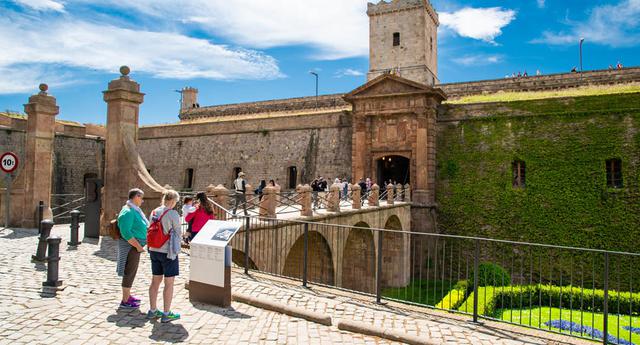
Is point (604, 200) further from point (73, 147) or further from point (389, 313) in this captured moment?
point (73, 147)

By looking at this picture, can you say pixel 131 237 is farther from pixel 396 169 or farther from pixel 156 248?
pixel 396 169

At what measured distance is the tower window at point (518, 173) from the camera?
22766mm

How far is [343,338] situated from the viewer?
19.0 feet

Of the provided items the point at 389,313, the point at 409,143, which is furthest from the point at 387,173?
the point at 389,313

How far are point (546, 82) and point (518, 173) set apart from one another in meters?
7.45

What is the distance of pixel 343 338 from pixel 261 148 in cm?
2324

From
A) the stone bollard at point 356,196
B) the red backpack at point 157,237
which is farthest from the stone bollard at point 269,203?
the red backpack at point 157,237

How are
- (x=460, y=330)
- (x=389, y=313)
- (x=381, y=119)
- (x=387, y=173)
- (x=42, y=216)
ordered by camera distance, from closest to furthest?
(x=460, y=330) < (x=389, y=313) < (x=42, y=216) < (x=381, y=119) < (x=387, y=173)

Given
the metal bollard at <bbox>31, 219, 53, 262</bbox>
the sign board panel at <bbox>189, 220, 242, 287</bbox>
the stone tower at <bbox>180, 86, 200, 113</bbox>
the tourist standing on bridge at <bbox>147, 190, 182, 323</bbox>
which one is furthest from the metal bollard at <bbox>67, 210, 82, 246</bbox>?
the stone tower at <bbox>180, 86, 200, 113</bbox>

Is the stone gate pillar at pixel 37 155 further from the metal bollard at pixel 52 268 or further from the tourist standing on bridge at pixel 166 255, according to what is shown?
the tourist standing on bridge at pixel 166 255

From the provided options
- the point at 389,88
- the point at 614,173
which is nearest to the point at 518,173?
the point at 614,173

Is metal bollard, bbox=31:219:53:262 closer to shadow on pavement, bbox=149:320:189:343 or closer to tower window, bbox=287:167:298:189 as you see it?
shadow on pavement, bbox=149:320:189:343

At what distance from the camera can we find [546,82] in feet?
88.6

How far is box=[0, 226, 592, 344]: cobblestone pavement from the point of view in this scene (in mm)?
5602
